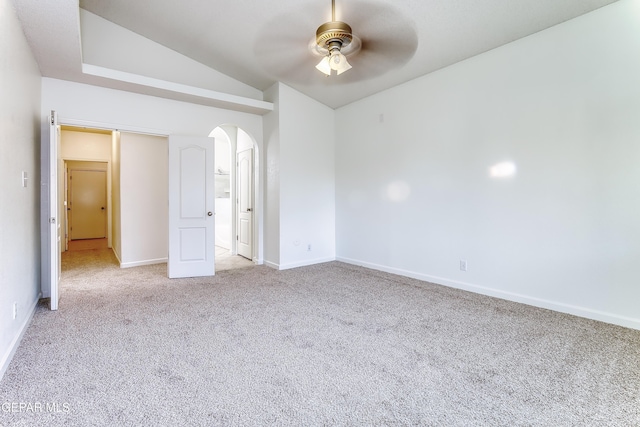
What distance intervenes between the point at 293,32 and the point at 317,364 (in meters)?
3.63

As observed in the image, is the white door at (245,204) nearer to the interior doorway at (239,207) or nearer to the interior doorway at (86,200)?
the interior doorway at (239,207)

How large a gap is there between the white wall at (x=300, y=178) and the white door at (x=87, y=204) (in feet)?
21.7

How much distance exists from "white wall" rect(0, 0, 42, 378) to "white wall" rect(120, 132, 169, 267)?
1.87 metres

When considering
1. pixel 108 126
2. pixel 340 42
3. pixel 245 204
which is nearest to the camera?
pixel 340 42

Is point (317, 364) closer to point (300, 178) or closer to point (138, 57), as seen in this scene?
point (300, 178)

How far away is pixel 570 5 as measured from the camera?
9.41ft

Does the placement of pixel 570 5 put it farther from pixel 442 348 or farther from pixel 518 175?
pixel 442 348

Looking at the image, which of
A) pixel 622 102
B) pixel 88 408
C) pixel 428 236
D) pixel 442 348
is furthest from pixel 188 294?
pixel 622 102

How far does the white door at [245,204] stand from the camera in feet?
19.2

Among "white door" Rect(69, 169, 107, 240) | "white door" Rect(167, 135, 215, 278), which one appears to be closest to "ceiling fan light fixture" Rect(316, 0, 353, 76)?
"white door" Rect(167, 135, 215, 278)

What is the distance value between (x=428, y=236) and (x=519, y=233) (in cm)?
113

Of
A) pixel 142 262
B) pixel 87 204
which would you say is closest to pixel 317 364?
pixel 142 262

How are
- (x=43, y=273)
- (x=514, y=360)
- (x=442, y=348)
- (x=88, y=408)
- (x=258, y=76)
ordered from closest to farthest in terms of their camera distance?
(x=88, y=408), (x=514, y=360), (x=442, y=348), (x=43, y=273), (x=258, y=76)

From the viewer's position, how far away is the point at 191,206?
184 inches
